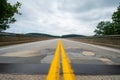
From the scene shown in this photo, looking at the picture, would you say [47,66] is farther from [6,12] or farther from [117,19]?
[117,19]

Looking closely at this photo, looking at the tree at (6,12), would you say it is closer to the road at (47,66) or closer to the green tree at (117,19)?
the road at (47,66)

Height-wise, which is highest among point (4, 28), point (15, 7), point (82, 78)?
point (15, 7)

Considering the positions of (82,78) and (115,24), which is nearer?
(82,78)

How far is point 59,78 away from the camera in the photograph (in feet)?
10.5

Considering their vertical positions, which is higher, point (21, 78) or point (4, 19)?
point (4, 19)

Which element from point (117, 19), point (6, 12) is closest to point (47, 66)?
point (6, 12)

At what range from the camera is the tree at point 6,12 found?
49.3ft

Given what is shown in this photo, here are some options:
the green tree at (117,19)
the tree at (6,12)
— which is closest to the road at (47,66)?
the tree at (6,12)

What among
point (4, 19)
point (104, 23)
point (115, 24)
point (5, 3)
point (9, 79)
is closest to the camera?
point (9, 79)

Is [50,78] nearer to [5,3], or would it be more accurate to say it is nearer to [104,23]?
[5,3]

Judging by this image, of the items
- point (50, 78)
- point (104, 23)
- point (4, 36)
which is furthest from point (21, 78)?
point (104, 23)

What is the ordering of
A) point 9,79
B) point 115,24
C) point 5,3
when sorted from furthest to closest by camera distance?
point 115,24 → point 5,3 → point 9,79

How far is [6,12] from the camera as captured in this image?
15.7m

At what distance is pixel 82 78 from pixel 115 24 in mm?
66769
